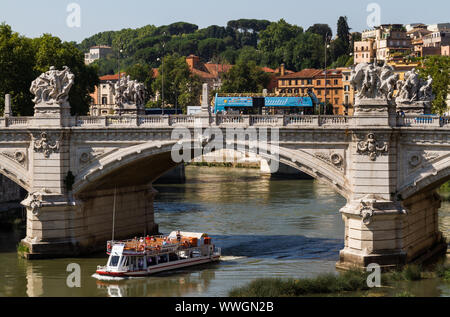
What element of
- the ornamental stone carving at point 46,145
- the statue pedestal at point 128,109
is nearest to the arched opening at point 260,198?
the ornamental stone carving at point 46,145

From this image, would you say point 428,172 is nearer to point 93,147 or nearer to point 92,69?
point 93,147

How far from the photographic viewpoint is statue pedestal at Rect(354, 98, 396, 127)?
33906 millimetres

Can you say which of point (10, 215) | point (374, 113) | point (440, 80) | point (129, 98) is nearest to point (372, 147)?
point (374, 113)

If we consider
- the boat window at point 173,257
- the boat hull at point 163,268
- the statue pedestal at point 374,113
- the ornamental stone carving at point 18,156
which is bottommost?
the boat hull at point 163,268

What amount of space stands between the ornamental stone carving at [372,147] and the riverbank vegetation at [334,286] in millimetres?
4329

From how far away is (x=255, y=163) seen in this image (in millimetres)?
84000

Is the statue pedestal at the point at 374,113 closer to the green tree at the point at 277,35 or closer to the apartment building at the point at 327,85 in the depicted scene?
the apartment building at the point at 327,85

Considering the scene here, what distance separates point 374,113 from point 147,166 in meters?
12.1

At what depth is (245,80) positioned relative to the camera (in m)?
97.4

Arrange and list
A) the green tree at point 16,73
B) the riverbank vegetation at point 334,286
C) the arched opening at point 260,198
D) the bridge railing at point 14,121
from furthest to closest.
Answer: the green tree at point 16,73, the bridge railing at point 14,121, the arched opening at point 260,198, the riverbank vegetation at point 334,286

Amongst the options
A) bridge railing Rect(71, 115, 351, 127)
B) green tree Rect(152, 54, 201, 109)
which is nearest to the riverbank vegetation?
bridge railing Rect(71, 115, 351, 127)

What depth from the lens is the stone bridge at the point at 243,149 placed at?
33906 mm
